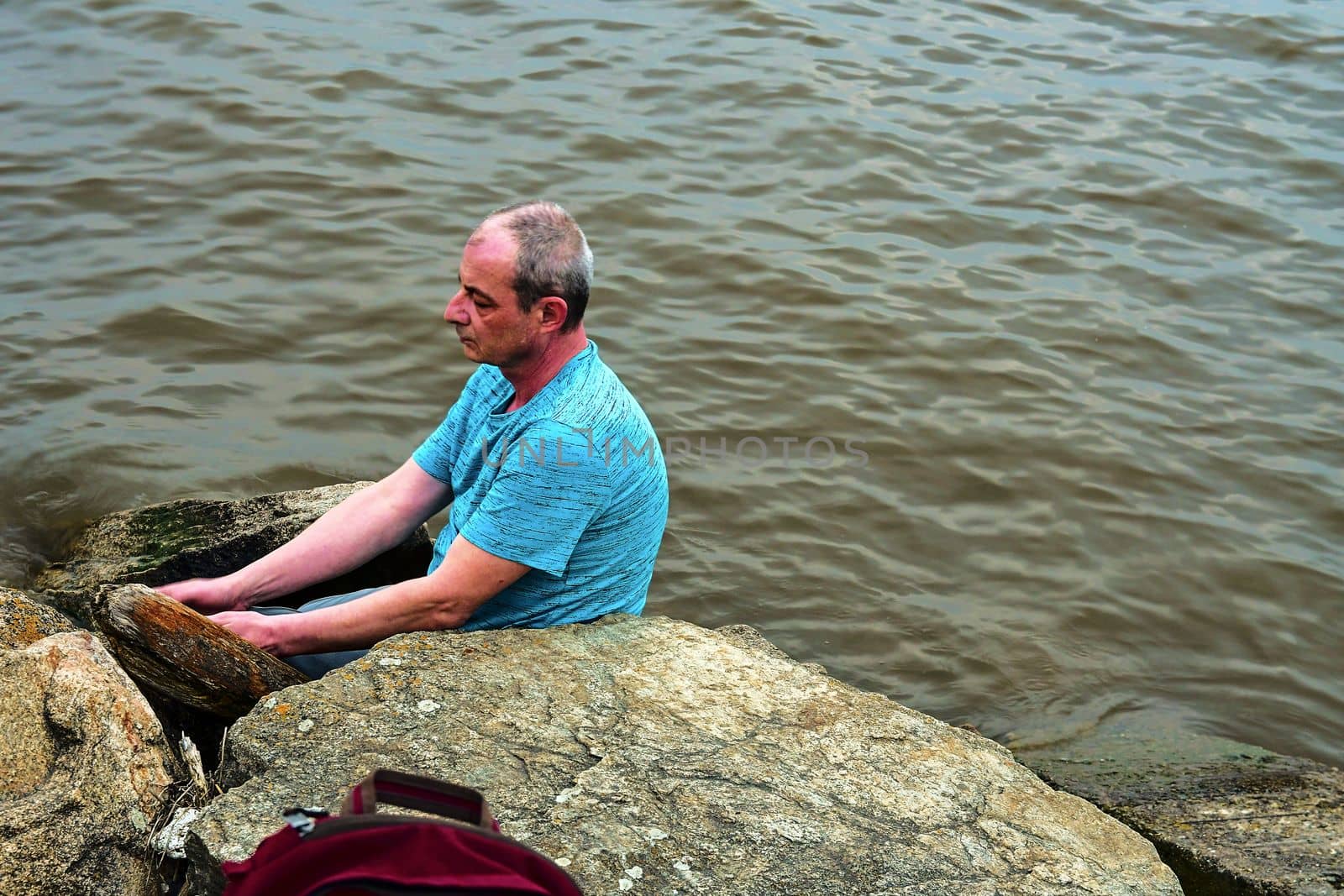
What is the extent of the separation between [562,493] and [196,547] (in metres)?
1.68

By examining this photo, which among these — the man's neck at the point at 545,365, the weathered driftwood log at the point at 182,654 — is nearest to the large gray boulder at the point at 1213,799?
the man's neck at the point at 545,365

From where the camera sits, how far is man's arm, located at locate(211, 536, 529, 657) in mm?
3428

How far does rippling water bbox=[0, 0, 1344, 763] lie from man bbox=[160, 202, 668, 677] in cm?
189

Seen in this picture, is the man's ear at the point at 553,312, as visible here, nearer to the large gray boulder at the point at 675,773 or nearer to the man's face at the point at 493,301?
the man's face at the point at 493,301

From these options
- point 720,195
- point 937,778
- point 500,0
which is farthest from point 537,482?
point 500,0

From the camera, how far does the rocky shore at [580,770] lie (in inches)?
104

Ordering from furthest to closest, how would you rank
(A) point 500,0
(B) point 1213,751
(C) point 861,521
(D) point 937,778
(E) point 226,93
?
(A) point 500,0
(E) point 226,93
(C) point 861,521
(B) point 1213,751
(D) point 937,778

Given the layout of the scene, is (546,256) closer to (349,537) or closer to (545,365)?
(545,365)

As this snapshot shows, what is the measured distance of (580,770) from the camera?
2844 mm

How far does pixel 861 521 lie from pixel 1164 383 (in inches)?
85.1

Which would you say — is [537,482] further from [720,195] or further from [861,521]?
[720,195]

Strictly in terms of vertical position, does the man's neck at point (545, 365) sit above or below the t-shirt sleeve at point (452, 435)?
above

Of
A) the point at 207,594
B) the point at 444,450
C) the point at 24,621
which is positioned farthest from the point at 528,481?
the point at 24,621

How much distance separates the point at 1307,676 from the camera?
17.2 feet
